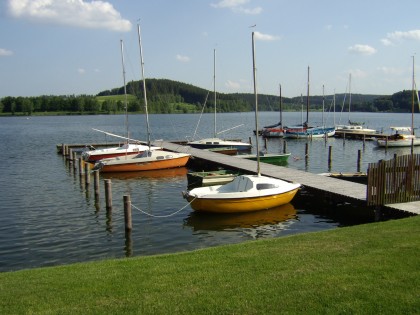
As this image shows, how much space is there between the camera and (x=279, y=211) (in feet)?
72.8

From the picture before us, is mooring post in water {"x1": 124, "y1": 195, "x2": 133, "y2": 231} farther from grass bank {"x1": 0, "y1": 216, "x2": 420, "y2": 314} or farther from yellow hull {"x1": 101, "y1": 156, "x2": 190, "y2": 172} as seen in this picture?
yellow hull {"x1": 101, "y1": 156, "x2": 190, "y2": 172}

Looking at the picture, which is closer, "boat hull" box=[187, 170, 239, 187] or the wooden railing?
the wooden railing

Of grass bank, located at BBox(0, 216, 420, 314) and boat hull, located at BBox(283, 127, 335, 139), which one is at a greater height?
grass bank, located at BBox(0, 216, 420, 314)

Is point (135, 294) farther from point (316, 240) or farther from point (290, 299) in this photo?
point (316, 240)

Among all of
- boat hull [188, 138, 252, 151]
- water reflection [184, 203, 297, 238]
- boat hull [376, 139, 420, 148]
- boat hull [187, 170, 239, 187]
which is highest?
boat hull [188, 138, 252, 151]

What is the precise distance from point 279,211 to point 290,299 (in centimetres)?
1470

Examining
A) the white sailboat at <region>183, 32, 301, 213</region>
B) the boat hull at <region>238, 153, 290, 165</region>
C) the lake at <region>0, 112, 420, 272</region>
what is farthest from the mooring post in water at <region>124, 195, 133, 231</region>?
the boat hull at <region>238, 153, 290, 165</region>

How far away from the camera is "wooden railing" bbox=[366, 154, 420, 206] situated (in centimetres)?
1762

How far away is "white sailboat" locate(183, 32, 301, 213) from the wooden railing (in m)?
4.79

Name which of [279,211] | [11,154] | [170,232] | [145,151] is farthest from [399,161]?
[11,154]

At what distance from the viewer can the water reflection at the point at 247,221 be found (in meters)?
19.6

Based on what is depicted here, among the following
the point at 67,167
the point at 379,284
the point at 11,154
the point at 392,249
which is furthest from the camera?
the point at 11,154

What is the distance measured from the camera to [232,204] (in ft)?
68.3

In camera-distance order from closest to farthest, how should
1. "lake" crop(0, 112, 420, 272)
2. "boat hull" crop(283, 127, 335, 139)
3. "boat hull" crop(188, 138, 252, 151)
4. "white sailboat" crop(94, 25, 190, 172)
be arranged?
"lake" crop(0, 112, 420, 272)
"white sailboat" crop(94, 25, 190, 172)
"boat hull" crop(188, 138, 252, 151)
"boat hull" crop(283, 127, 335, 139)
